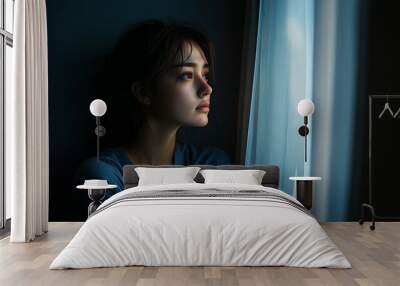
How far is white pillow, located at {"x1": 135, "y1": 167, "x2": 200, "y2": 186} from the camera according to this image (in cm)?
677

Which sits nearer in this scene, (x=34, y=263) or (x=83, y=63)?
(x=34, y=263)

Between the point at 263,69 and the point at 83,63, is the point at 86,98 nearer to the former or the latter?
the point at 83,63

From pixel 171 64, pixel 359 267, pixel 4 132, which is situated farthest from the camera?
pixel 171 64

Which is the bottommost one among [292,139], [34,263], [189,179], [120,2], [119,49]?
[34,263]

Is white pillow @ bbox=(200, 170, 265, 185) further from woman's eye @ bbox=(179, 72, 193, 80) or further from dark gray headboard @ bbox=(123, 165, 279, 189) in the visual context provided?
woman's eye @ bbox=(179, 72, 193, 80)

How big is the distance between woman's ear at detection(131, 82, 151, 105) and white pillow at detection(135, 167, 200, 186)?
3.06 ft

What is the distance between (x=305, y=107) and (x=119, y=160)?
2.40 m

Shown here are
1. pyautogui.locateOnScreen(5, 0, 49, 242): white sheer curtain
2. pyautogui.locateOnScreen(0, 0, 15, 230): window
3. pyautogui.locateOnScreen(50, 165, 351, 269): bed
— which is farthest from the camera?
pyautogui.locateOnScreen(0, 0, 15, 230): window

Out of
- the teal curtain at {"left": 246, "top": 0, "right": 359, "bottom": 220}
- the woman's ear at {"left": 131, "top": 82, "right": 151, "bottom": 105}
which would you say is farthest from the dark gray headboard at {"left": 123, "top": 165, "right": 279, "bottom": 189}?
the woman's ear at {"left": 131, "top": 82, "right": 151, "bottom": 105}

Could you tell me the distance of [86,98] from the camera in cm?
752

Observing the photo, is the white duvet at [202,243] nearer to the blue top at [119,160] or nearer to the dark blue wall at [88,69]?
the blue top at [119,160]

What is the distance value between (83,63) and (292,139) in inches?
111

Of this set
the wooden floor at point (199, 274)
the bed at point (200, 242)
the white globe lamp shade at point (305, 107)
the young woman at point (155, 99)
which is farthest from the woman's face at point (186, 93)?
the bed at point (200, 242)

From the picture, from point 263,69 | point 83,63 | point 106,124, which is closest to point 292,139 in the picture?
point 263,69
